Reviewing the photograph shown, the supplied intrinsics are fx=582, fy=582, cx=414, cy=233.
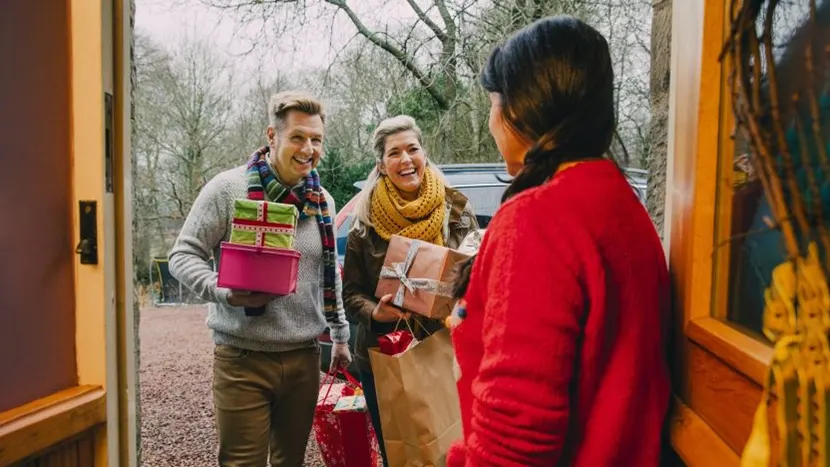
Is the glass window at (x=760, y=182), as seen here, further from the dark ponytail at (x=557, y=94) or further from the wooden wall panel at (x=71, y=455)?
the wooden wall panel at (x=71, y=455)

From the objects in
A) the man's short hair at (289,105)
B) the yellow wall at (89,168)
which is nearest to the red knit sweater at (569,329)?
the yellow wall at (89,168)

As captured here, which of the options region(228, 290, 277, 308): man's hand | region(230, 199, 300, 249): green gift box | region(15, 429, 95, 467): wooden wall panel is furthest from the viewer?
region(228, 290, 277, 308): man's hand

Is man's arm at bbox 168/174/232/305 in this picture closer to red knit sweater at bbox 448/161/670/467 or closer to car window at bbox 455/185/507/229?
red knit sweater at bbox 448/161/670/467

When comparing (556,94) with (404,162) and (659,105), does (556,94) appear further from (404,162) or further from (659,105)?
(404,162)

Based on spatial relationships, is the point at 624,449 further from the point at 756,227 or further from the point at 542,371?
the point at 756,227

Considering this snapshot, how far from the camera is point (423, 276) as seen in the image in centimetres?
215

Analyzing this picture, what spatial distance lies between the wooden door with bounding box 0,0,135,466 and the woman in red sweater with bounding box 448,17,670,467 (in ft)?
2.51

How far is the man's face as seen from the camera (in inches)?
92.4

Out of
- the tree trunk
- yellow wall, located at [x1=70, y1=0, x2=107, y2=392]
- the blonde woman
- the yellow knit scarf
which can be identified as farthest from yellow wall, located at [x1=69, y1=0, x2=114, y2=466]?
the tree trunk

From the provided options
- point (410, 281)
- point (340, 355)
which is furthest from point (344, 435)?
point (410, 281)

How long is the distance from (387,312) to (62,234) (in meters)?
1.31

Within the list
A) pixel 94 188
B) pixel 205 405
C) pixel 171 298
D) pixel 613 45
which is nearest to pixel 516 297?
pixel 94 188

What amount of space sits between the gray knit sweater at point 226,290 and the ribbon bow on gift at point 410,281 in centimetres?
36

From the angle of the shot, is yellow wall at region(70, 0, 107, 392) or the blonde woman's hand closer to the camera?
yellow wall at region(70, 0, 107, 392)
